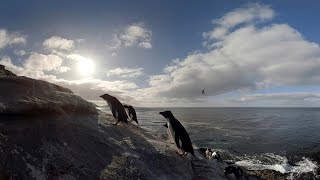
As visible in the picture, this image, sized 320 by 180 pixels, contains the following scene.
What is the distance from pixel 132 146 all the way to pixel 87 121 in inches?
78.1

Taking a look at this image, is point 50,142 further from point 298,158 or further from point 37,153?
point 298,158

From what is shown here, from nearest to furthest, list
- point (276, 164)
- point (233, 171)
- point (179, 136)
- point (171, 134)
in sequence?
point (179, 136) → point (171, 134) → point (233, 171) → point (276, 164)

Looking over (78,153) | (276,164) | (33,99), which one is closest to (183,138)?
(78,153)

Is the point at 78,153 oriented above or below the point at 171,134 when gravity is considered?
below

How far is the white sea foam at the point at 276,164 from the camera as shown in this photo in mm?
32438

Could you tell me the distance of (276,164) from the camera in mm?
35094

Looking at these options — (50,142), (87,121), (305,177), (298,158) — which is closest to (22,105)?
(50,142)

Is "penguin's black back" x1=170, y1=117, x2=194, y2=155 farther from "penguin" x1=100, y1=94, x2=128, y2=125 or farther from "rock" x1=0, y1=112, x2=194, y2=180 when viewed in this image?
"penguin" x1=100, y1=94, x2=128, y2=125

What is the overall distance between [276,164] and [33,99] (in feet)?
98.1

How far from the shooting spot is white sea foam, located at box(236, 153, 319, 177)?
32.4 metres

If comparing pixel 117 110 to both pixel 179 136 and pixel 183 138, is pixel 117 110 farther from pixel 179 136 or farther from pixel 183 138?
pixel 183 138

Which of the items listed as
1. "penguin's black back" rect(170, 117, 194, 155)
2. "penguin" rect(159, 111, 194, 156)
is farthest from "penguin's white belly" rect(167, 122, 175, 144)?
"penguin's black back" rect(170, 117, 194, 155)

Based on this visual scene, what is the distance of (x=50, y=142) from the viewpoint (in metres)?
10.1

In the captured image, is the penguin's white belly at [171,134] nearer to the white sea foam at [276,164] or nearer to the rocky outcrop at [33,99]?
the rocky outcrop at [33,99]
